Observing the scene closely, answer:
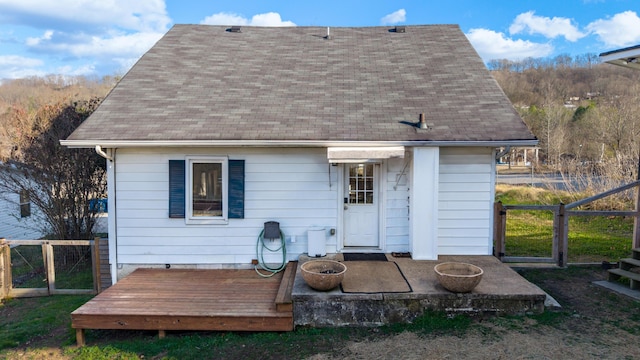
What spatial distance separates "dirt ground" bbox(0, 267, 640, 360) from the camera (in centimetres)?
446

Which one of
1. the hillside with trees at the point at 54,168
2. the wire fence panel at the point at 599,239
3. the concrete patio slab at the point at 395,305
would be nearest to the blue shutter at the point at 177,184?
the concrete patio slab at the point at 395,305

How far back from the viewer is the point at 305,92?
8.14 m

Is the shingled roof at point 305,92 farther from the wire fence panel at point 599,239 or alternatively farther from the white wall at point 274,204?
the wire fence panel at point 599,239

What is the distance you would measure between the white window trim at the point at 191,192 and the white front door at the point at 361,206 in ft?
7.04

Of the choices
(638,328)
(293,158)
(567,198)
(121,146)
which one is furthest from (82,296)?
(567,198)

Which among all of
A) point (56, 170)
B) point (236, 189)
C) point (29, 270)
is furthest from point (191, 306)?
point (29, 270)

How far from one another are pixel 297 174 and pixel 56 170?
18.3 feet

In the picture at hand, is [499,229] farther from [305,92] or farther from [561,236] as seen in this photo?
[305,92]

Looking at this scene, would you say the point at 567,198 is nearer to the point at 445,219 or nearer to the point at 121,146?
the point at 445,219

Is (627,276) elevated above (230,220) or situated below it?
below

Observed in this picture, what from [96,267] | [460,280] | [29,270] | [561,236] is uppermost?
[561,236]

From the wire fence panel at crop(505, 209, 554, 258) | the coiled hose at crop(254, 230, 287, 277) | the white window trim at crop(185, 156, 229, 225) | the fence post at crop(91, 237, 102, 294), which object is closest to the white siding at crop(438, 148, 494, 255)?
the wire fence panel at crop(505, 209, 554, 258)

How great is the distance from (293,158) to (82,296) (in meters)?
4.47

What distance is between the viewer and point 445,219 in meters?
7.04
